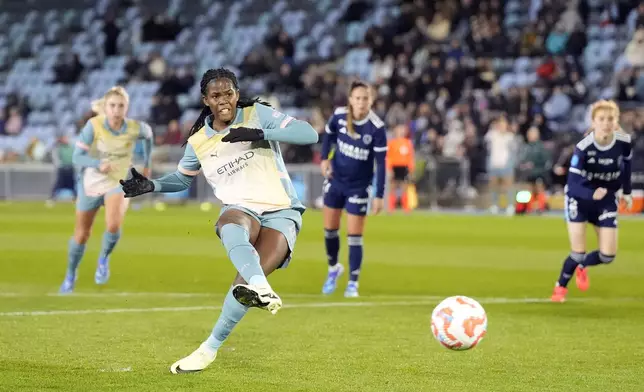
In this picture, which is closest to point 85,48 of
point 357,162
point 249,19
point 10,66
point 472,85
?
point 10,66

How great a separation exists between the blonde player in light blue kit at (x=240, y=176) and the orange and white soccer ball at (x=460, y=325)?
1.08 m

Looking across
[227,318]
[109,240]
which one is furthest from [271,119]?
[109,240]

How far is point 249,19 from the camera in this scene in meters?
37.5

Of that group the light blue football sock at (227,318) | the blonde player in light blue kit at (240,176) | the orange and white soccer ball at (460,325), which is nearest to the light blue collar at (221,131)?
the blonde player in light blue kit at (240,176)

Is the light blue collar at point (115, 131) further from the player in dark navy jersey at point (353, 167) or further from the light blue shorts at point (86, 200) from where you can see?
the player in dark navy jersey at point (353, 167)

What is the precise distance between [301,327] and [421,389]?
2989mm

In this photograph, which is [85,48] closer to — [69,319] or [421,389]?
[69,319]

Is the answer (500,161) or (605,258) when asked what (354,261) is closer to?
(605,258)

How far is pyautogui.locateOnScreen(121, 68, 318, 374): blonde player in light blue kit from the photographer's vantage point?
24.0ft

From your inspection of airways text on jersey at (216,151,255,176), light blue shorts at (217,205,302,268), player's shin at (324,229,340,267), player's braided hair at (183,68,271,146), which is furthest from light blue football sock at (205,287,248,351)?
player's shin at (324,229,340,267)

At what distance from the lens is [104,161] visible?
12.6 m

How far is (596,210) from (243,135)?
210 inches

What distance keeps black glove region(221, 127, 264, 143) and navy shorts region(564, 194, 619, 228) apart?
5.12 meters

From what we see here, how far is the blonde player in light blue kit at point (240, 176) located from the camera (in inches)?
289
